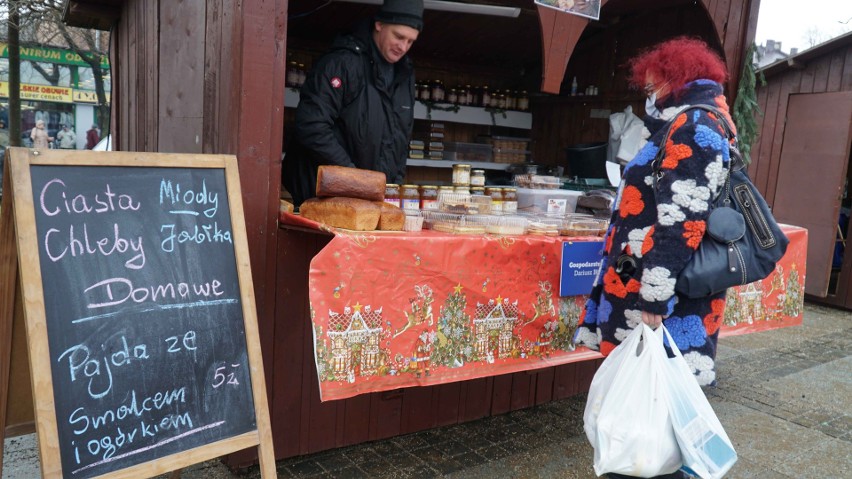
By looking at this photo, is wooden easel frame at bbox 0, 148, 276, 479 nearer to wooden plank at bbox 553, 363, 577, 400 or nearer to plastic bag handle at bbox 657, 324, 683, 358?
plastic bag handle at bbox 657, 324, 683, 358

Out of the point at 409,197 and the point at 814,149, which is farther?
the point at 814,149

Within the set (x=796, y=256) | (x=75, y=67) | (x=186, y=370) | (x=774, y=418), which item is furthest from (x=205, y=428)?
(x=75, y=67)

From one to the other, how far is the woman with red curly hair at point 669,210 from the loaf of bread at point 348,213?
103 centimetres

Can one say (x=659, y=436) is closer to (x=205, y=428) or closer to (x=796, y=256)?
Answer: (x=205, y=428)

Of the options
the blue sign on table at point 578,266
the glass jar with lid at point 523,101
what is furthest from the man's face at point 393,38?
the glass jar with lid at point 523,101

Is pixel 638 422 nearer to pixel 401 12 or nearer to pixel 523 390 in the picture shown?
pixel 523 390

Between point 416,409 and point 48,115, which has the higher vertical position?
point 48,115

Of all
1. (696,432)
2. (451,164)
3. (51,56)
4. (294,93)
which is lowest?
(696,432)

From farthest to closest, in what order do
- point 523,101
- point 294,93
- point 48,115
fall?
point 48,115
point 523,101
point 294,93

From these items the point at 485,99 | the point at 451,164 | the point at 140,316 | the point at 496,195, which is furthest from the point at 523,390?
the point at 485,99

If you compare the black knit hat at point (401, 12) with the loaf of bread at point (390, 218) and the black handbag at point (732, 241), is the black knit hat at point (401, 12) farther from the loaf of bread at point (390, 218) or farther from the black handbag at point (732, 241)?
the black handbag at point (732, 241)

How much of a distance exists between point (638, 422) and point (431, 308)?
91 cm

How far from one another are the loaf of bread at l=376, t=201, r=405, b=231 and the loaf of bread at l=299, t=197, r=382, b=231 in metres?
0.02

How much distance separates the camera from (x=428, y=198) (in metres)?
3.18
